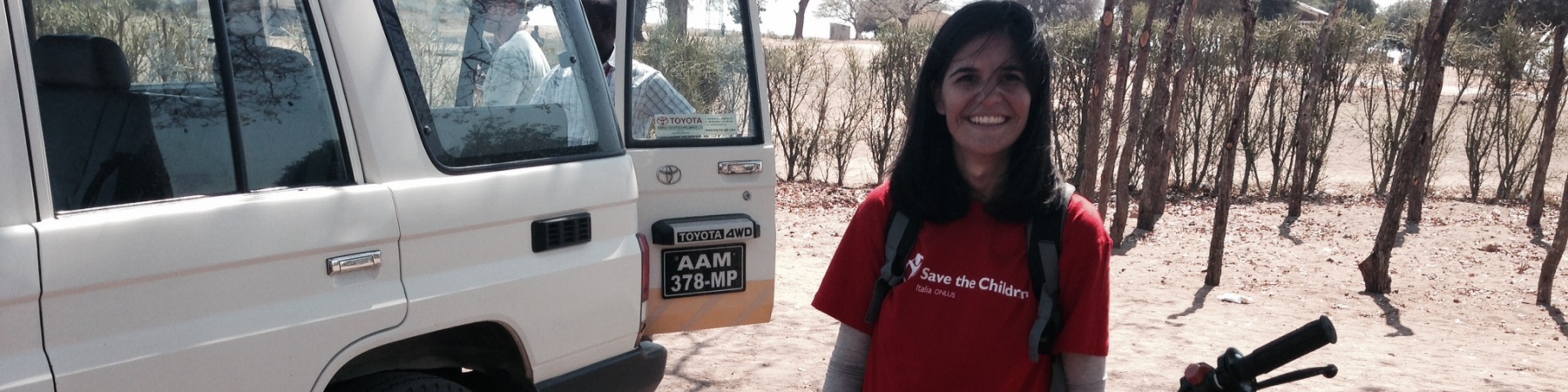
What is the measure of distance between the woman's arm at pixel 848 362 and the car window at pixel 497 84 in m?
1.38

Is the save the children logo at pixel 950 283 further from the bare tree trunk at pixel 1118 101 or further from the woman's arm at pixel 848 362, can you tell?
the bare tree trunk at pixel 1118 101

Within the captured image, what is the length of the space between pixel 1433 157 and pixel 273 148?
1356 centimetres

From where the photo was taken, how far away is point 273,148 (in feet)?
9.13

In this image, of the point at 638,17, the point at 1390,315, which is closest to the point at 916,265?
the point at 638,17

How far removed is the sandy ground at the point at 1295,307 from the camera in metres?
5.83

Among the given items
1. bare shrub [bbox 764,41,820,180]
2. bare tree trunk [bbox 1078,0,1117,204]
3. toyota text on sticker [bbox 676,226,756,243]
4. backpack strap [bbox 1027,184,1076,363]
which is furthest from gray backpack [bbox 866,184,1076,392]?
bare shrub [bbox 764,41,820,180]

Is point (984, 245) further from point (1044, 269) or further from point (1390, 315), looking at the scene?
point (1390, 315)

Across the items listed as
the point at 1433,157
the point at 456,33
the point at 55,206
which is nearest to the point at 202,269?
the point at 55,206

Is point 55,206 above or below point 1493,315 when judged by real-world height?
above

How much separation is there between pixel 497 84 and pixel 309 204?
0.79m

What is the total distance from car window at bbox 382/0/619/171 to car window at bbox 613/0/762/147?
89 cm

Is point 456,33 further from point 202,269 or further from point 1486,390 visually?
point 1486,390

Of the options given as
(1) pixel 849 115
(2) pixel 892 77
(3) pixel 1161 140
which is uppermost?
(2) pixel 892 77

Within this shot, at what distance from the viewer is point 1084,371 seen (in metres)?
1.92
